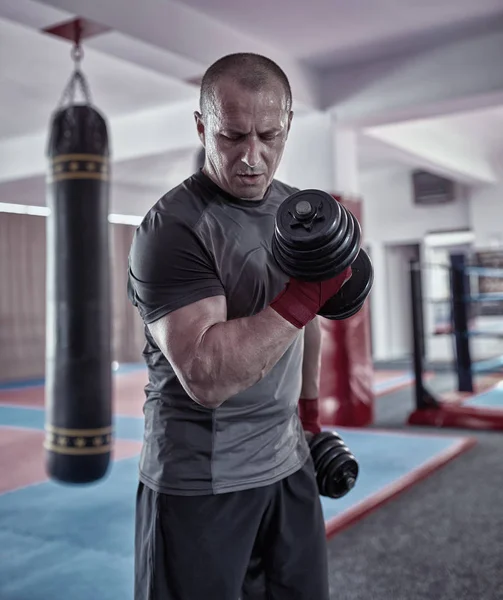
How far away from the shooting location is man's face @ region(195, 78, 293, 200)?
3.07ft

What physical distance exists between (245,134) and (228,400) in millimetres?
406

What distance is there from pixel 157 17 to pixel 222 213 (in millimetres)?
2624

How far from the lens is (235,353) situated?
2.75 ft

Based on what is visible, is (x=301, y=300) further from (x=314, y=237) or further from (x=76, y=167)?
(x=76, y=167)

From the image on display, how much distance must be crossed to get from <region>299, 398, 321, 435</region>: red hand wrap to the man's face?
0.47m

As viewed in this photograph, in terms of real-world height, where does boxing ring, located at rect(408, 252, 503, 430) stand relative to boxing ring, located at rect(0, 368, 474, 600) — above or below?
above

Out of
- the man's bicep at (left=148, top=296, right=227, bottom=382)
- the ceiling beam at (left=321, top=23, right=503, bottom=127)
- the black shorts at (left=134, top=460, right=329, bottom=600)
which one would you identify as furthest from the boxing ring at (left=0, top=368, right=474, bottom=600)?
the ceiling beam at (left=321, top=23, right=503, bottom=127)

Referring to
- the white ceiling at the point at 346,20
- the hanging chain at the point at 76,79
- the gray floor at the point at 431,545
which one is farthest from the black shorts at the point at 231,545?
the white ceiling at the point at 346,20

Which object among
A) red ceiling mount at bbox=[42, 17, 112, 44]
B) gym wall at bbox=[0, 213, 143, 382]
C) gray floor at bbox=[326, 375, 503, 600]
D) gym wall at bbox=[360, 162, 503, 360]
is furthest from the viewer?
gym wall at bbox=[360, 162, 503, 360]

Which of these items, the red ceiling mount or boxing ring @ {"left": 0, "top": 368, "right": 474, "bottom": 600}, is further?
the red ceiling mount

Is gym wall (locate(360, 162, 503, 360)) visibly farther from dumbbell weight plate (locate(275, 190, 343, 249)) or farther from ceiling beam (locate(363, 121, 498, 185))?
dumbbell weight plate (locate(275, 190, 343, 249))

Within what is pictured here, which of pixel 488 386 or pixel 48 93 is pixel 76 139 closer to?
pixel 48 93

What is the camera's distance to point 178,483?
0.99 m

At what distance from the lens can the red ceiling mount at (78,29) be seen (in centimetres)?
298
